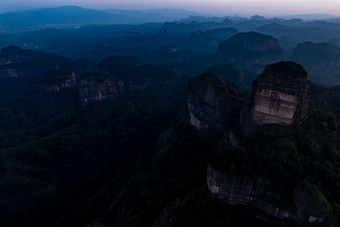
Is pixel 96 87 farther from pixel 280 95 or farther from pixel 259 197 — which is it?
pixel 259 197

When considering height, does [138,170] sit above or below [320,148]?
below

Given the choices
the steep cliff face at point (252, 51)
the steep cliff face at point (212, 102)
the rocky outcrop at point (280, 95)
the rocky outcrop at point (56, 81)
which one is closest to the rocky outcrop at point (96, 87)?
the rocky outcrop at point (56, 81)

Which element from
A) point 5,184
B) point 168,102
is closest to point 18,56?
point 168,102

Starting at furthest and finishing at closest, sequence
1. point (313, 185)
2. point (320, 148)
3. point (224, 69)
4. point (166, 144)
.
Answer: point (224, 69) → point (166, 144) → point (320, 148) → point (313, 185)

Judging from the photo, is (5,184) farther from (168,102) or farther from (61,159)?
(168,102)

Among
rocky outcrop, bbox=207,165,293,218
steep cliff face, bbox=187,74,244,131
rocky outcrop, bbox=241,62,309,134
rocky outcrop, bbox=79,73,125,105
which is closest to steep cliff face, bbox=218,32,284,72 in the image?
rocky outcrop, bbox=79,73,125,105

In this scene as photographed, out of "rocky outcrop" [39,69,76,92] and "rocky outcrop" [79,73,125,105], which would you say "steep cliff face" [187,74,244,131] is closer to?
"rocky outcrop" [79,73,125,105]
